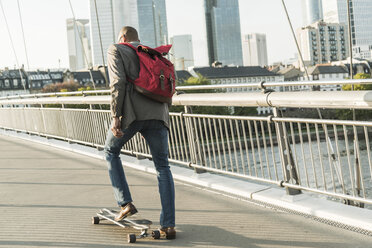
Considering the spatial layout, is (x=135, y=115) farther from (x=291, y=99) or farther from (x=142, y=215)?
(x=291, y=99)

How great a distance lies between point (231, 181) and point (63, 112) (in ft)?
19.8

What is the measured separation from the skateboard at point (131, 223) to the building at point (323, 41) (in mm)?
166919

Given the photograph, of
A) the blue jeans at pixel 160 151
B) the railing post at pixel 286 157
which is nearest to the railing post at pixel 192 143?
the railing post at pixel 286 157

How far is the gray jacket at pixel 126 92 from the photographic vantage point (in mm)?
3701

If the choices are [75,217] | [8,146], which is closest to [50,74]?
[8,146]

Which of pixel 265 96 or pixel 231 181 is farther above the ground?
pixel 265 96

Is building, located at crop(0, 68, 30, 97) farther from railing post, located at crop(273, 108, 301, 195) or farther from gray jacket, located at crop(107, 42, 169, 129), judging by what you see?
gray jacket, located at crop(107, 42, 169, 129)

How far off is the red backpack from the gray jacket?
2.2 inches

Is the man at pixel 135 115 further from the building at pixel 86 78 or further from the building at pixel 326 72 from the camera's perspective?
the building at pixel 326 72

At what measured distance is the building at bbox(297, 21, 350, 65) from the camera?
168250 mm

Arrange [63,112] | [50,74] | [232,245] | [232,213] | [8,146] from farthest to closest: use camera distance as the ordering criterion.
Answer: [50,74], [8,146], [63,112], [232,213], [232,245]

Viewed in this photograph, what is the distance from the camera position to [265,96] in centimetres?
451

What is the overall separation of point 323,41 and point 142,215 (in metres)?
177

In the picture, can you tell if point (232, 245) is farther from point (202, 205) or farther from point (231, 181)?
point (231, 181)
